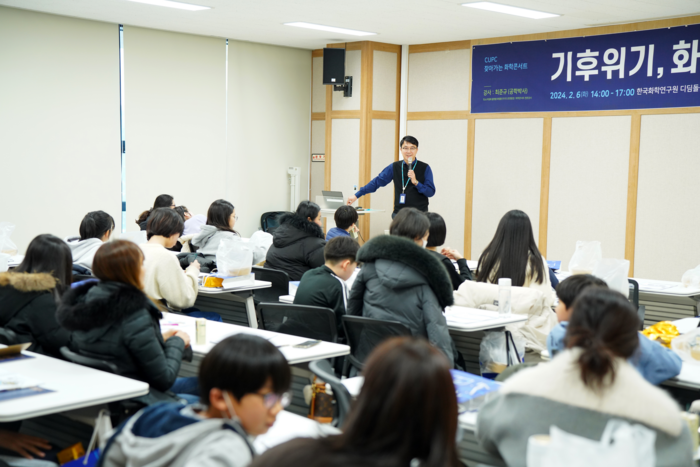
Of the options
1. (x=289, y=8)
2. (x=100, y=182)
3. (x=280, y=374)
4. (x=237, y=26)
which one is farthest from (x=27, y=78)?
(x=280, y=374)

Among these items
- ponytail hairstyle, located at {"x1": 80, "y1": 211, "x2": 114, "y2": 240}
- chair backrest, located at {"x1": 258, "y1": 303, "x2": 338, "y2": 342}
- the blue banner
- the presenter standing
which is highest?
the blue banner

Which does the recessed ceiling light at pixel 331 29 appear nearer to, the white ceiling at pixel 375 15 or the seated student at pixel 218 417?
the white ceiling at pixel 375 15

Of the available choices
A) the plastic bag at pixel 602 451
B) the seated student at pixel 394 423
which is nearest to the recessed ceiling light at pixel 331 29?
the plastic bag at pixel 602 451

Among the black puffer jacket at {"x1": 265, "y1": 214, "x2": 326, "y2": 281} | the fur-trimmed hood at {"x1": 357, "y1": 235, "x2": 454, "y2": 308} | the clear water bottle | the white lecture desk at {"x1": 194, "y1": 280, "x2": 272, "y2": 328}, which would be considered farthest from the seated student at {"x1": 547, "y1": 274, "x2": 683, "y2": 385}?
the black puffer jacket at {"x1": 265, "y1": 214, "x2": 326, "y2": 281}

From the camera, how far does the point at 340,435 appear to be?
44.3 inches

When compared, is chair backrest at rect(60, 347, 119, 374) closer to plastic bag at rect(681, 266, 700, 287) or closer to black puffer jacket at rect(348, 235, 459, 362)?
black puffer jacket at rect(348, 235, 459, 362)

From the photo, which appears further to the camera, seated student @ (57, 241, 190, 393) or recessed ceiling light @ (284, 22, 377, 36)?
recessed ceiling light @ (284, 22, 377, 36)

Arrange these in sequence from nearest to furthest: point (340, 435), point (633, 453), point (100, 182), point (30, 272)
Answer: point (340, 435) < point (633, 453) < point (30, 272) < point (100, 182)

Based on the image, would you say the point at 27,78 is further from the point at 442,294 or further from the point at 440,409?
the point at 440,409

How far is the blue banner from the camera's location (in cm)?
733

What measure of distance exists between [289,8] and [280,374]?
6.04 m

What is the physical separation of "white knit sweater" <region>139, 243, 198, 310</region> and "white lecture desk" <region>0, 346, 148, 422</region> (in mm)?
1434

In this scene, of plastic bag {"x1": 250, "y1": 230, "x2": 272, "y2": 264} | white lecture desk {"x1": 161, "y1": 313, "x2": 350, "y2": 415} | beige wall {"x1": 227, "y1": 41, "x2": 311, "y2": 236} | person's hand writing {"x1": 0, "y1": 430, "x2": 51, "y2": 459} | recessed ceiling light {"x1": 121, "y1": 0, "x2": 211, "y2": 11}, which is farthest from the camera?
beige wall {"x1": 227, "y1": 41, "x2": 311, "y2": 236}

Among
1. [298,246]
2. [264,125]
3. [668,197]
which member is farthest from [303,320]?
[264,125]
